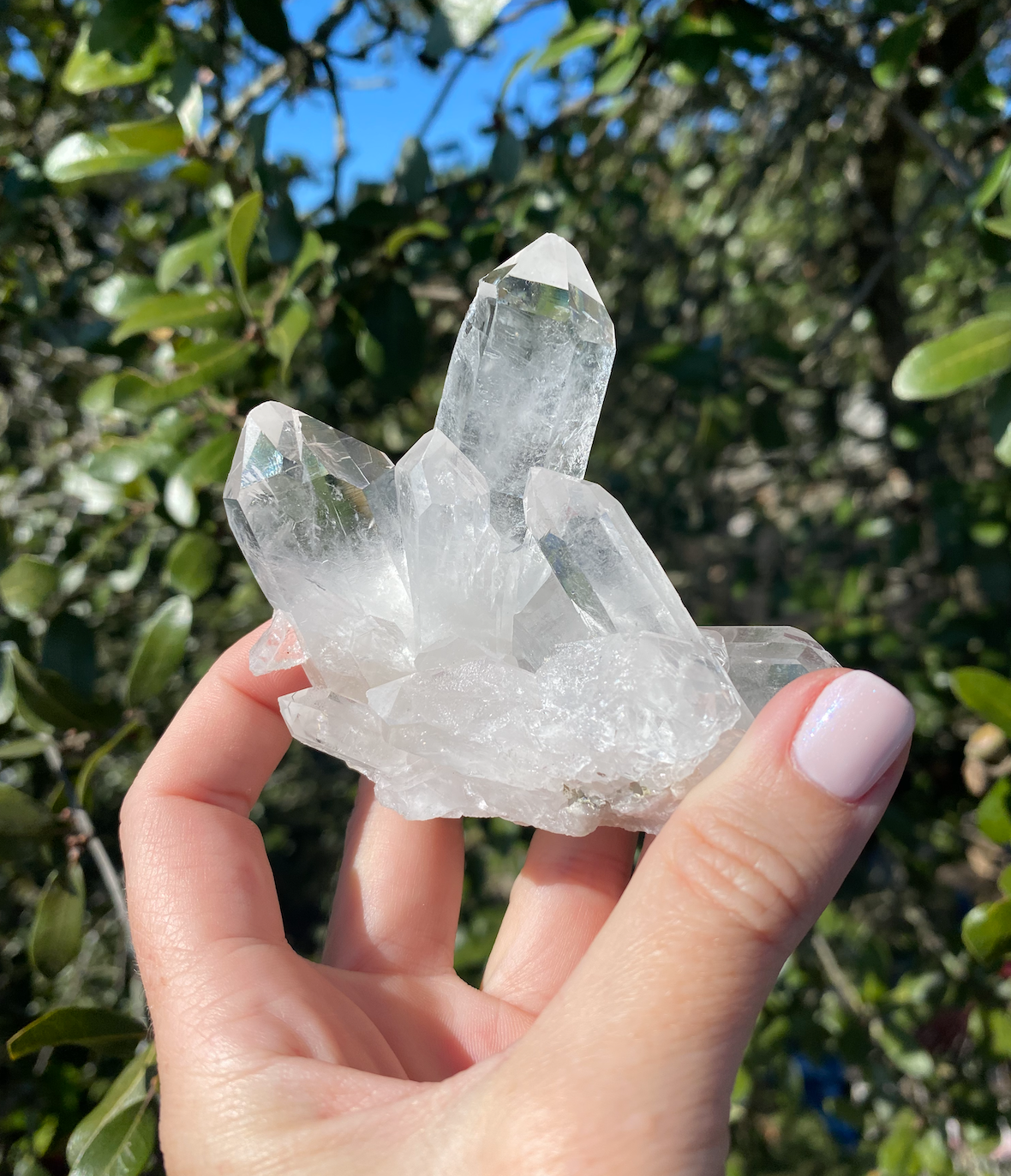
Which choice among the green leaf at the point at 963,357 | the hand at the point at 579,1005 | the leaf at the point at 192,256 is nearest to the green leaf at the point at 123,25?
the leaf at the point at 192,256

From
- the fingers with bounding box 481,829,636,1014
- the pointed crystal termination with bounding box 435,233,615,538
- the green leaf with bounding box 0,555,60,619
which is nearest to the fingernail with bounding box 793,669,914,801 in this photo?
the pointed crystal termination with bounding box 435,233,615,538

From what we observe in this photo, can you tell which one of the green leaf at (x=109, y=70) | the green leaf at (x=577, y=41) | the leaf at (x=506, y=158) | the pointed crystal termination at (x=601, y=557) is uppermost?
the green leaf at (x=109, y=70)

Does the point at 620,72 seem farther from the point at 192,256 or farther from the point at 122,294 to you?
the point at 122,294

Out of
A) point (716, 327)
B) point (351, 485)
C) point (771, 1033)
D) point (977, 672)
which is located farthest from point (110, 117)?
point (771, 1033)

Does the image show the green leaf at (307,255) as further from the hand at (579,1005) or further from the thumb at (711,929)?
the thumb at (711,929)

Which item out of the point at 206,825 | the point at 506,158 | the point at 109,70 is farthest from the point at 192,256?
the point at 206,825

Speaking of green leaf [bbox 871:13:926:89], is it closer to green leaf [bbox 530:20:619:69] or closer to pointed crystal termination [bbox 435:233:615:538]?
green leaf [bbox 530:20:619:69]
